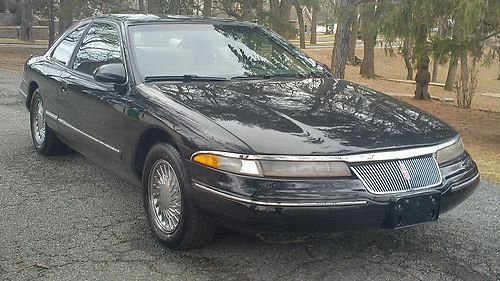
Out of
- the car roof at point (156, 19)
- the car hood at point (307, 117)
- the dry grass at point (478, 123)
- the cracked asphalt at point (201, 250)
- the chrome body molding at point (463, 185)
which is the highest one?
the car roof at point (156, 19)

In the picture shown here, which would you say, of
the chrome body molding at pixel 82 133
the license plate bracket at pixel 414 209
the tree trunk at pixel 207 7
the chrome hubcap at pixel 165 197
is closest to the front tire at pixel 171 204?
the chrome hubcap at pixel 165 197

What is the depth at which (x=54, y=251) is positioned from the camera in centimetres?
366

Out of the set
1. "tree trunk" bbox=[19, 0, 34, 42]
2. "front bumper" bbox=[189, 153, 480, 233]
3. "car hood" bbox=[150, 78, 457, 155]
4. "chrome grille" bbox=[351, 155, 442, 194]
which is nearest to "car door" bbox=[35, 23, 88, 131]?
"car hood" bbox=[150, 78, 457, 155]

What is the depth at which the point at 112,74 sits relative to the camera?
4.18m

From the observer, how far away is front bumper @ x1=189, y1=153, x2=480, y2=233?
10.0 ft

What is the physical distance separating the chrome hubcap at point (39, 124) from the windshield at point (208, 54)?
6.54 feet

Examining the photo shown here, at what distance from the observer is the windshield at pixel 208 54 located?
14.4 ft

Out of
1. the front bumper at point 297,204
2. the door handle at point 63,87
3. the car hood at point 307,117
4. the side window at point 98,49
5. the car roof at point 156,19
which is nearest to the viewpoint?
the front bumper at point 297,204

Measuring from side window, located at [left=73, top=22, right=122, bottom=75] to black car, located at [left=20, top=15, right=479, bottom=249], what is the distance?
0.02 m

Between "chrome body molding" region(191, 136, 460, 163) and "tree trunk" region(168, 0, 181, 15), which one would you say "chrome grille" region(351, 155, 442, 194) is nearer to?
"chrome body molding" region(191, 136, 460, 163)

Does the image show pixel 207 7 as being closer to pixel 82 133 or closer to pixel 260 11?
pixel 260 11

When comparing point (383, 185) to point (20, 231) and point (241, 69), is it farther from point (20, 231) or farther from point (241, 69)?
point (20, 231)

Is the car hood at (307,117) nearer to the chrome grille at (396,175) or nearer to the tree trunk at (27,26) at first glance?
the chrome grille at (396,175)

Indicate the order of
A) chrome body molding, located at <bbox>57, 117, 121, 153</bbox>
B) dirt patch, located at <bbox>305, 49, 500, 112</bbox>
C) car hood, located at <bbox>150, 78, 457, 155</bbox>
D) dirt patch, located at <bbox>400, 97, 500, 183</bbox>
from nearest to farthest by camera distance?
car hood, located at <bbox>150, 78, 457, 155</bbox> → chrome body molding, located at <bbox>57, 117, 121, 153</bbox> → dirt patch, located at <bbox>400, 97, 500, 183</bbox> → dirt patch, located at <bbox>305, 49, 500, 112</bbox>
